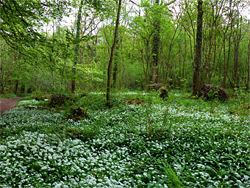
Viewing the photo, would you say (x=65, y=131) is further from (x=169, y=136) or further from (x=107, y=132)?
(x=169, y=136)

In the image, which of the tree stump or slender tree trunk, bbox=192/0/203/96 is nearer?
the tree stump

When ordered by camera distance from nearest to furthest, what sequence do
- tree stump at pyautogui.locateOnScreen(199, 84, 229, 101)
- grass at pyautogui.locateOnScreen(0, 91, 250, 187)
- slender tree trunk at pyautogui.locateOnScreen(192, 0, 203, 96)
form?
grass at pyautogui.locateOnScreen(0, 91, 250, 187) < tree stump at pyautogui.locateOnScreen(199, 84, 229, 101) < slender tree trunk at pyautogui.locateOnScreen(192, 0, 203, 96)

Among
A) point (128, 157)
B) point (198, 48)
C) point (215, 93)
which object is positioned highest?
point (198, 48)

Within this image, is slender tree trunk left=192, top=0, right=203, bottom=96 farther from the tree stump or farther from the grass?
the grass

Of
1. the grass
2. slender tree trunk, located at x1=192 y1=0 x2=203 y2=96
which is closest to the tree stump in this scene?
slender tree trunk, located at x1=192 y1=0 x2=203 y2=96

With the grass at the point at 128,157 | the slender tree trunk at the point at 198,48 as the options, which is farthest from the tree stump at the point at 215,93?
the grass at the point at 128,157

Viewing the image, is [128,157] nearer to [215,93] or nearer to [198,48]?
[215,93]

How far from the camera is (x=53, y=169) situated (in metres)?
3.32

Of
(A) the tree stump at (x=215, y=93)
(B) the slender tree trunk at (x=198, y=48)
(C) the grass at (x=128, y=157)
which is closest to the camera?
(C) the grass at (x=128, y=157)

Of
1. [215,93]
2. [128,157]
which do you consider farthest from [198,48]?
[128,157]

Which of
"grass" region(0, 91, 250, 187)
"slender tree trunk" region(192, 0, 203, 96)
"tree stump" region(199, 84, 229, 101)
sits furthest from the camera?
"slender tree trunk" region(192, 0, 203, 96)

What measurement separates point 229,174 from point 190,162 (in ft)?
2.62

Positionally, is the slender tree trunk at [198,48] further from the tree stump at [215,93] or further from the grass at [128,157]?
the grass at [128,157]

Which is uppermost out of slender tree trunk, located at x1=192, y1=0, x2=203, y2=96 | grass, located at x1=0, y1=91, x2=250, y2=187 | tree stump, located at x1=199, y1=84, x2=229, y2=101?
slender tree trunk, located at x1=192, y1=0, x2=203, y2=96
